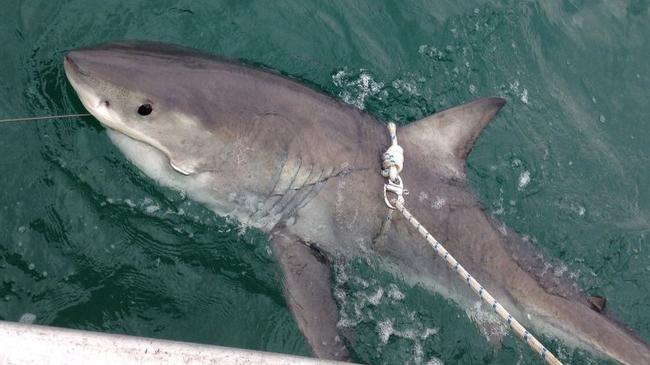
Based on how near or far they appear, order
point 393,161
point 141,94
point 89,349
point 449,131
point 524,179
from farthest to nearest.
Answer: point 524,179 < point 449,131 < point 393,161 < point 141,94 < point 89,349

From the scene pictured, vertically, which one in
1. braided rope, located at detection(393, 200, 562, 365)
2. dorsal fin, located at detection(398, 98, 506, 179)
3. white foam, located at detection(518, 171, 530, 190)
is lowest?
white foam, located at detection(518, 171, 530, 190)

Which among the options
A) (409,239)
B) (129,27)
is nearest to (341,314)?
(409,239)

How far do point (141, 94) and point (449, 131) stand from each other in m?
1.87

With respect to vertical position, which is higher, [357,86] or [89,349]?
[89,349]

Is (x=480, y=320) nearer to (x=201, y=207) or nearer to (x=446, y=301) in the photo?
(x=446, y=301)

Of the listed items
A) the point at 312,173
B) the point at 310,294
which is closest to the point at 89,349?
the point at 310,294

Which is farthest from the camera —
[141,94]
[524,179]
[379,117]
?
[524,179]

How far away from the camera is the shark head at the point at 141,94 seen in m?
3.00

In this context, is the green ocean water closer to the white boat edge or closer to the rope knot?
the rope knot

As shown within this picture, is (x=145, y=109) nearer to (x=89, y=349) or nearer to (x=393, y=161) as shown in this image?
(x=89, y=349)

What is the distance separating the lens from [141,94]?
10.1ft

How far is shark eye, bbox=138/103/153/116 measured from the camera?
309 cm

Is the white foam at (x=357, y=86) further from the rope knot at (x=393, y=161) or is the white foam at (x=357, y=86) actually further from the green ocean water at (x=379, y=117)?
the rope knot at (x=393, y=161)

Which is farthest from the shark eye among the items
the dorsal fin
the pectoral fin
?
the dorsal fin
